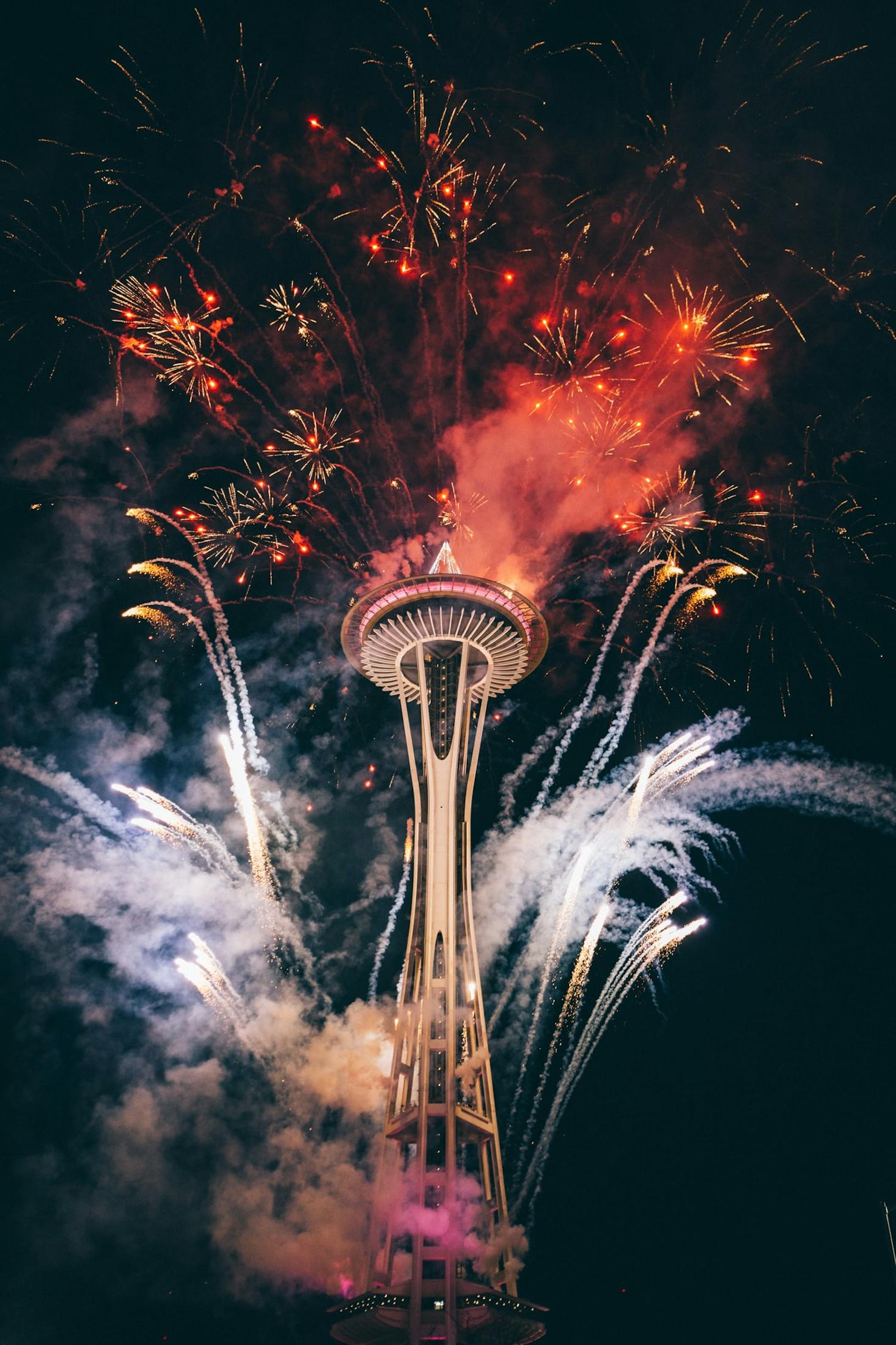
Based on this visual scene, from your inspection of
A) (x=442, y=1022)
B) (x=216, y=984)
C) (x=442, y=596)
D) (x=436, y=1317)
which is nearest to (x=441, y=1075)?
(x=442, y=1022)

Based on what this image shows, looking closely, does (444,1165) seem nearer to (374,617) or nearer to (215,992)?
(215,992)

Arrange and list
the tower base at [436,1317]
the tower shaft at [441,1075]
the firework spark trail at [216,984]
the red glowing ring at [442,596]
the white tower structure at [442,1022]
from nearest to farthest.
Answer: the tower base at [436,1317], the white tower structure at [442,1022], the tower shaft at [441,1075], the firework spark trail at [216,984], the red glowing ring at [442,596]

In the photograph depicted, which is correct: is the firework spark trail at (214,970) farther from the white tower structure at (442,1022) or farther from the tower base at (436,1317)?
the tower base at (436,1317)

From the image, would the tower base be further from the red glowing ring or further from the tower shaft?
the red glowing ring

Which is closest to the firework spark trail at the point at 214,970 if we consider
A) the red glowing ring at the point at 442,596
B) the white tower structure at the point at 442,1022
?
the white tower structure at the point at 442,1022

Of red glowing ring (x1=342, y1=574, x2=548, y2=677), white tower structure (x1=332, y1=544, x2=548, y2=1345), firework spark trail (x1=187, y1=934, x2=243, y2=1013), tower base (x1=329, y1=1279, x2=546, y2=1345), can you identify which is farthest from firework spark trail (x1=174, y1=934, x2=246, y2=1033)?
red glowing ring (x1=342, y1=574, x2=548, y2=677)

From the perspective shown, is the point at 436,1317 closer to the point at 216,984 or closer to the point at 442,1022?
the point at 442,1022

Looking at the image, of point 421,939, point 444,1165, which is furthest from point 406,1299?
point 421,939

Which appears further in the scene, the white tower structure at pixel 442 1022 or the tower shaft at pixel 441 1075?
the tower shaft at pixel 441 1075
